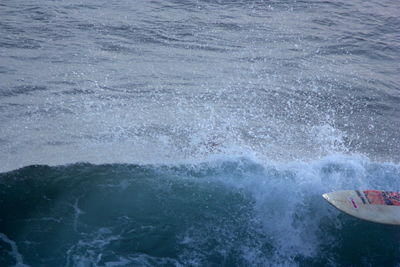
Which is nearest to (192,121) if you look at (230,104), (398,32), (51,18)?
(230,104)

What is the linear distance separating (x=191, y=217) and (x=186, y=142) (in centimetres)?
135

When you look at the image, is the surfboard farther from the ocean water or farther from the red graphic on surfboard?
the ocean water

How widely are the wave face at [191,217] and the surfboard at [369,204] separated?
0.39 metres

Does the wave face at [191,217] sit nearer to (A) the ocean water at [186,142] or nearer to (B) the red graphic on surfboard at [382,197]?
(A) the ocean water at [186,142]

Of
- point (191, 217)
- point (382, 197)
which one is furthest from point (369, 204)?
point (191, 217)

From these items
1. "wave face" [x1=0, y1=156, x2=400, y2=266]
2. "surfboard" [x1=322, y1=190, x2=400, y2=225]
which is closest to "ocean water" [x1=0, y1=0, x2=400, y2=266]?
"wave face" [x1=0, y1=156, x2=400, y2=266]

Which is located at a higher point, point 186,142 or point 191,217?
point 186,142

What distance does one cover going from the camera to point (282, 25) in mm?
11680

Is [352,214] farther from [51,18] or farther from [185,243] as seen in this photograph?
[51,18]

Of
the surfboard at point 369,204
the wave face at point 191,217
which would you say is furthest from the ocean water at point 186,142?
the surfboard at point 369,204

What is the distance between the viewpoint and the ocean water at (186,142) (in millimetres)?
5398

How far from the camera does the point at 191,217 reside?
5703 mm

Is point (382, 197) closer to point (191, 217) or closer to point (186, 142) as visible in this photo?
point (191, 217)

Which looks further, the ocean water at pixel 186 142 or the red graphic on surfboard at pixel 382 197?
the red graphic on surfboard at pixel 382 197
